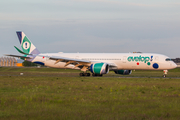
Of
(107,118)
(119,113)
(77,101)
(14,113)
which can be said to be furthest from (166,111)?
(14,113)

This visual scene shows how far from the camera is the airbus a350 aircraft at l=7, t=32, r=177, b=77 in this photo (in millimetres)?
37375

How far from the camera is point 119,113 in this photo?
31.9 feet

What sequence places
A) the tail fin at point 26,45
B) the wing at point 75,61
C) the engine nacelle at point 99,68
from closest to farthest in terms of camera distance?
the engine nacelle at point 99,68 < the wing at point 75,61 < the tail fin at point 26,45

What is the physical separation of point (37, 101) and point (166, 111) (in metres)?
5.92

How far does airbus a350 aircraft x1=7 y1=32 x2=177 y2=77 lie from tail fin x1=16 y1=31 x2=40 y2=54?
2015 millimetres

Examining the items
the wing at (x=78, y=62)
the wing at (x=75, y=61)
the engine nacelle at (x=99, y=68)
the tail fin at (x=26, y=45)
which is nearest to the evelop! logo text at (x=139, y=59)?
the wing at (x=78, y=62)

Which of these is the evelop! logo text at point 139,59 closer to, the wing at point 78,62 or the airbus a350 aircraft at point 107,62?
the airbus a350 aircraft at point 107,62

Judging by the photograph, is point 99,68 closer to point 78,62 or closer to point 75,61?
point 78,62

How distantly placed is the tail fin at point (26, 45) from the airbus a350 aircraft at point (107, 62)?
6.61 ft

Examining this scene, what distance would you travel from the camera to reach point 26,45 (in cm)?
4572

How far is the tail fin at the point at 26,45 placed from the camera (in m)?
45.7

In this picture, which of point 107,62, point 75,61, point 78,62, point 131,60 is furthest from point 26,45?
point 131,60

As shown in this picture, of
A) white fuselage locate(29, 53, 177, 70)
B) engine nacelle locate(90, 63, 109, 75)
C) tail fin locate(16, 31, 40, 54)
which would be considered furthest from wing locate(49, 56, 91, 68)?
tail fin locate(16, 31, 40, 54)

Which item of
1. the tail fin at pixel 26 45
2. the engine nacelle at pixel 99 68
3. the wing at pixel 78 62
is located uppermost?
the tail fin at pixel 26 45
